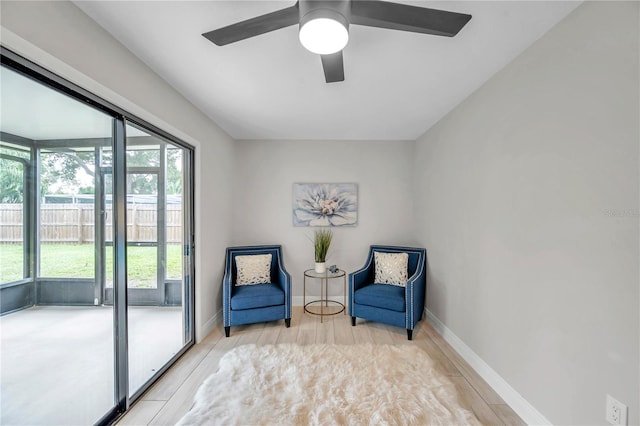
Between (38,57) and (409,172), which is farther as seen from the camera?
(409,172)

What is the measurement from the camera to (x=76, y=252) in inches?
64.0

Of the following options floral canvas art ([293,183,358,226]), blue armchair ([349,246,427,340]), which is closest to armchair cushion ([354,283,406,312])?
blue armchair ([349,246,427,340])

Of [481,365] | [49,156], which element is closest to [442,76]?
[481,365]

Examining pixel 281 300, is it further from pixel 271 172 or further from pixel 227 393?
pixel 271 172

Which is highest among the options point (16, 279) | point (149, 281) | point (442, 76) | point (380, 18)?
point (442, 76)

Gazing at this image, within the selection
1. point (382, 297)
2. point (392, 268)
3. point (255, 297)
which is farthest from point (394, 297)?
point (255, 297)

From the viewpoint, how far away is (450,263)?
2.84 m

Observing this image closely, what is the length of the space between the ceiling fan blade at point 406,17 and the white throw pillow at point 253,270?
2.86 meters

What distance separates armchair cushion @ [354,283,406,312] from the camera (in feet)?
9.77

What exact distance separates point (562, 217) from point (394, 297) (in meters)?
1.84

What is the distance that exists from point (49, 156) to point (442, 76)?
8.80ft

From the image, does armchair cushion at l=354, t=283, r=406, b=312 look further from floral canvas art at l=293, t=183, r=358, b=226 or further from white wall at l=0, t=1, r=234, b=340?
white wall at l=0, t=1, r=234, b=340

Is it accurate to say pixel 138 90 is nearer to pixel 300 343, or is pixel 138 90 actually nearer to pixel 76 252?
pixel 76 252

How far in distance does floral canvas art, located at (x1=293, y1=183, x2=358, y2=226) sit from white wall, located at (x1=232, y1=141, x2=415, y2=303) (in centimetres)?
10
